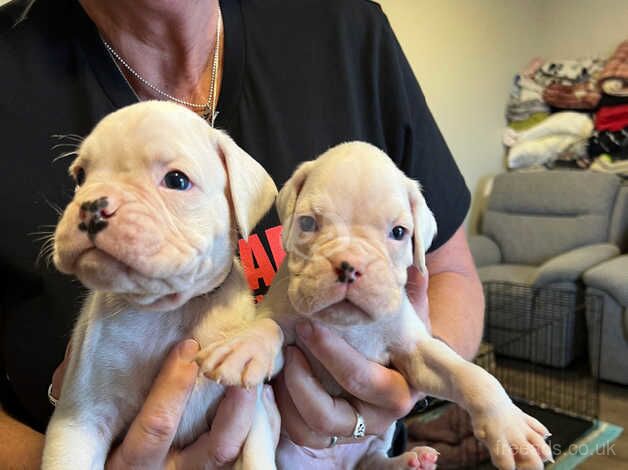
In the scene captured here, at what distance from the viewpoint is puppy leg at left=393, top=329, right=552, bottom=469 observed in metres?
0.80

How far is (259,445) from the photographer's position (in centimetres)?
86

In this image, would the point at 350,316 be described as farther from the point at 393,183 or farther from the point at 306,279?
the point at 393,183

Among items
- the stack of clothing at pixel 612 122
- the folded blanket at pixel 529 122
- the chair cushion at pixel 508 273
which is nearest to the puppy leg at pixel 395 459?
the chair cushion at pixel 508 273

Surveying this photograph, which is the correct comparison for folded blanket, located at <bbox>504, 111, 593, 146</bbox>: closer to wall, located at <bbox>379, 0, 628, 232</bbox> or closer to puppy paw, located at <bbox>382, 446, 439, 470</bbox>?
wall, located at <bbox>379, 0, 628, 232</bbox>

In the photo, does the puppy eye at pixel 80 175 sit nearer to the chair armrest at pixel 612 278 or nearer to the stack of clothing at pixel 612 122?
the chair armrest at pixel 612 278

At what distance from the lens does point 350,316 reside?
2.67ft

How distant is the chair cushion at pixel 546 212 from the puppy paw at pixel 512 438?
4.08 metres

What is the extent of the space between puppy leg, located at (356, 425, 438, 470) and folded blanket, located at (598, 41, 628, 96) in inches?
173

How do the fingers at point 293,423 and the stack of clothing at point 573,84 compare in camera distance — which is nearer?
the fingers at point 293,423

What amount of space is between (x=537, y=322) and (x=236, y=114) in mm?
3494

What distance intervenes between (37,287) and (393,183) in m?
0.59

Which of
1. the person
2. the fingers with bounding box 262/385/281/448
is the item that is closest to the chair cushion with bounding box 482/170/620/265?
the person

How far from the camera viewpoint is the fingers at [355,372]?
90cm

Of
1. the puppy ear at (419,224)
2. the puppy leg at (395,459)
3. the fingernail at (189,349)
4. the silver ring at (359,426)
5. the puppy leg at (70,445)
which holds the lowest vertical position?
the puppy leg at (395,459)
